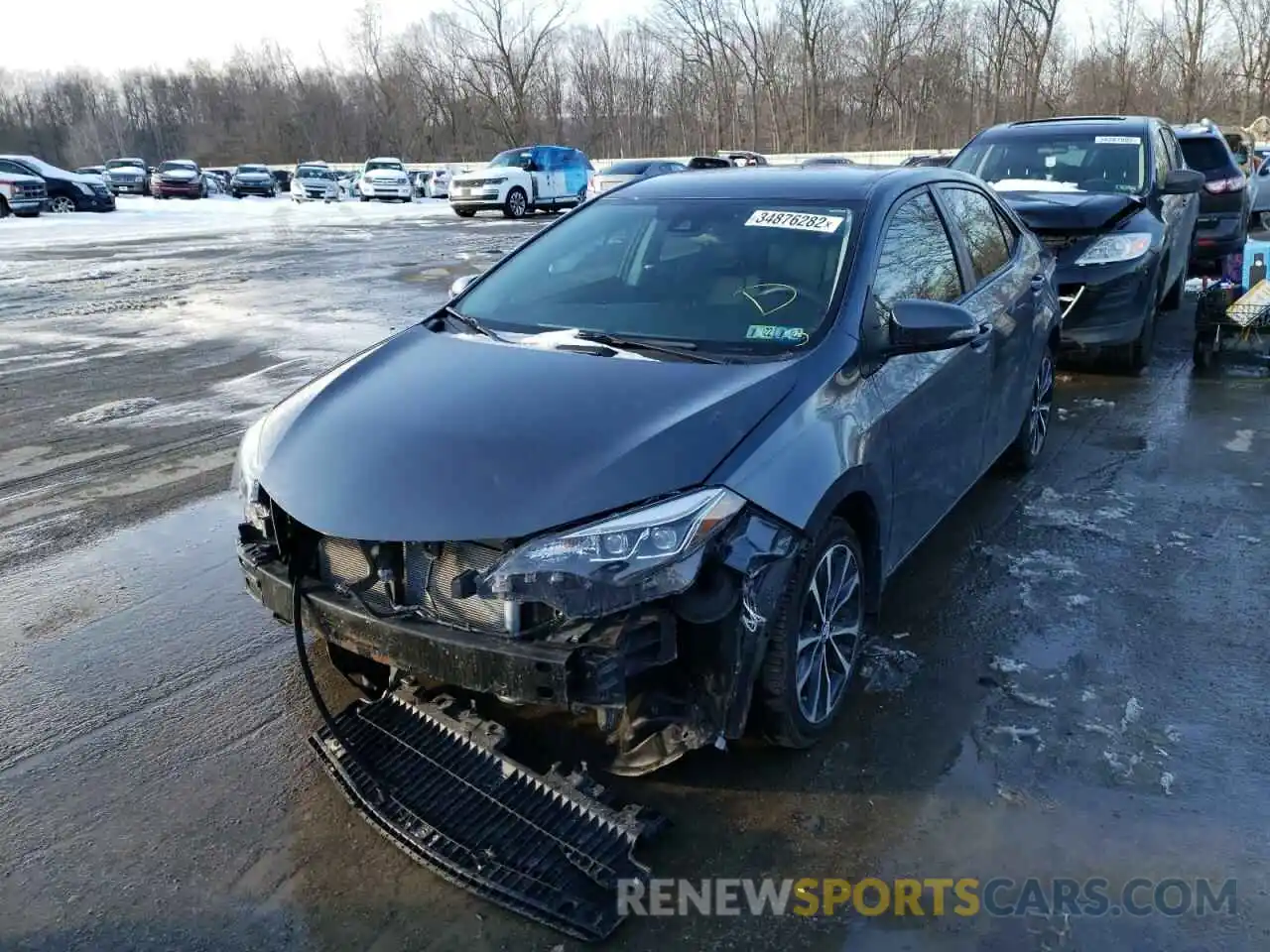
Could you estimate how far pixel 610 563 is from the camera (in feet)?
8.35

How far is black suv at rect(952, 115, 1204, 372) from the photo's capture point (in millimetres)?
7520

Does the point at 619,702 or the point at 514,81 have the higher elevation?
the point at 514,81

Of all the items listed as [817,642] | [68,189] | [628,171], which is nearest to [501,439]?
[817,642]

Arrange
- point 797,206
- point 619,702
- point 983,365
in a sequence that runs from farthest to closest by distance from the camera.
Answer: point 983,365, point 797,206, point 619,702

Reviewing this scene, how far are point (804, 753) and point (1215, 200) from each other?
11.5 metres

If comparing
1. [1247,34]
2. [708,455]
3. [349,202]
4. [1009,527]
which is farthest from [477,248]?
[1247,34]

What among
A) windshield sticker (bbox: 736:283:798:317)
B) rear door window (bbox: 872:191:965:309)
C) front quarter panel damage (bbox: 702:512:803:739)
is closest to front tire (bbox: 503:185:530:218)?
rear door window (bbox: 872:191:965:309)

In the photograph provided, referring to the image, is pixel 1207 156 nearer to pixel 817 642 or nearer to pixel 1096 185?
pixel 1096 185

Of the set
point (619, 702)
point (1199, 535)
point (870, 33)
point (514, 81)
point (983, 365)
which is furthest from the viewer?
point (514, 81)

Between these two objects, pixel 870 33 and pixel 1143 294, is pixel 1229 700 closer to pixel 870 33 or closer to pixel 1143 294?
pixel 1143 294

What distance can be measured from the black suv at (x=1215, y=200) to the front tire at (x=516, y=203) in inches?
773

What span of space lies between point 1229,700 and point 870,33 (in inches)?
2491

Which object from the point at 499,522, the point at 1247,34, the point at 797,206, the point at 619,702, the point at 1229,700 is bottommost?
the point at 1229,700

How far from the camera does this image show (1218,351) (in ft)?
28.5
